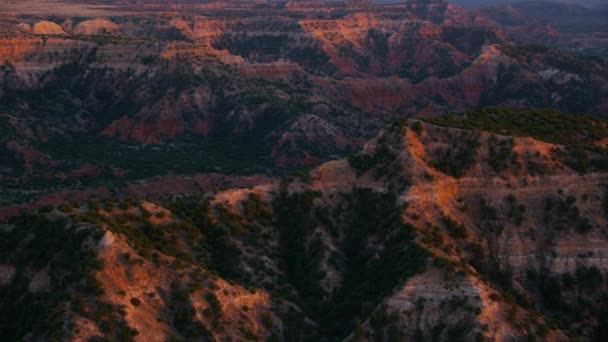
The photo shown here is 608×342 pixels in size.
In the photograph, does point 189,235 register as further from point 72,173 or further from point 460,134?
point 72,173

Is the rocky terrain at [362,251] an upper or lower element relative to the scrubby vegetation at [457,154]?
lower

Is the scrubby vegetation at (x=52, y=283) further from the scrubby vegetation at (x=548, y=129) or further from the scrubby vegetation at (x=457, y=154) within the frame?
the scrubby vegetation at (x=548, y=129)

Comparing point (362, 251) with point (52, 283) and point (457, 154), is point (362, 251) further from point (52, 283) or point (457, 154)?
point (52, 283)

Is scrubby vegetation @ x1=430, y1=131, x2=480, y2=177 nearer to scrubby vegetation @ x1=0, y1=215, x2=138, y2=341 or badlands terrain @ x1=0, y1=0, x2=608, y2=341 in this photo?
badlands terrain @ x1=0, y1=0, x2=608, y2=341

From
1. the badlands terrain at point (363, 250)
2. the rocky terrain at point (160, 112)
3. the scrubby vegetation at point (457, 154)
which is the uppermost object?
the scrubby vegetation at point (457, 154)

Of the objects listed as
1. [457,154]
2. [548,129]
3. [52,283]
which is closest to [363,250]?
[457,154]

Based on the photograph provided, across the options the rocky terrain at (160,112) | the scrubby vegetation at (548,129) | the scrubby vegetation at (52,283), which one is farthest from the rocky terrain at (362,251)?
the rocky terrain at (160,112)

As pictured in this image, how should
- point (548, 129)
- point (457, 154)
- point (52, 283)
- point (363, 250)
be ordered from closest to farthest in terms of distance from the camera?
point (52, 283), point (363, 250), point (457, 154), point (548, 129)

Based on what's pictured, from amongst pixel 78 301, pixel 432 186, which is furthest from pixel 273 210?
pixel 78 301
